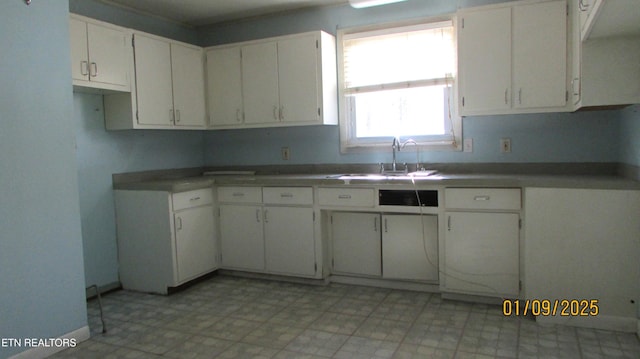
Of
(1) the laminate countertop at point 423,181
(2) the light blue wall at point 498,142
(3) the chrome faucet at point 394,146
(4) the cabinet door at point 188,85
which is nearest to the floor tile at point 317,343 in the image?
(1) the laminate countertop at point 423,181

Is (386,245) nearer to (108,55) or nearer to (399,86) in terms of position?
(399,86)

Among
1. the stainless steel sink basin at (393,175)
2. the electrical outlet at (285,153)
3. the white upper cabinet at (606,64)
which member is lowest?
the stainless steel sink basin at (393,175)

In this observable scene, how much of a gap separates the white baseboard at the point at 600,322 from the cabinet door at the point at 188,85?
10.5ft

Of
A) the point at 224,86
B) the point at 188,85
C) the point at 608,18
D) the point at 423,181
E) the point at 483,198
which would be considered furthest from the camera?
the point at 224,86

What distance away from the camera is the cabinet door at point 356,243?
3766mm

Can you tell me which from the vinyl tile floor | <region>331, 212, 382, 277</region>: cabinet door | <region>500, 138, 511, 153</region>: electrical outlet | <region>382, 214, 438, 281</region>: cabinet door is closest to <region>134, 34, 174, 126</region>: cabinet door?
the vinyl tile floor

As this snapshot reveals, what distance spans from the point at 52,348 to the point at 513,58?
3485 millimetres

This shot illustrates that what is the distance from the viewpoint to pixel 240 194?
162 inches

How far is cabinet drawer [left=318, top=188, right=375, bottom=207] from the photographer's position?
11.9ft

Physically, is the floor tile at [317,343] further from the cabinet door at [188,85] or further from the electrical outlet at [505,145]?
the cabinet door at [188,85]

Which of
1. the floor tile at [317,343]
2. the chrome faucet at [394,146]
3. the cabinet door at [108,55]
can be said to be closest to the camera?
the floor tile at [317,343]

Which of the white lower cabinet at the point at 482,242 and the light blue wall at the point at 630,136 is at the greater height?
the light blue wall at the point at 630,136

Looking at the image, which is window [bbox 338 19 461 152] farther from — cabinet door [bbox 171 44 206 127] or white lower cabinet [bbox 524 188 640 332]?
cabinet door [bbox 171 44 206 127]
